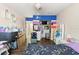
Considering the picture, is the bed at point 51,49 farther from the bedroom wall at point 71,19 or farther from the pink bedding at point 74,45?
the bedroom wall at point 71,19

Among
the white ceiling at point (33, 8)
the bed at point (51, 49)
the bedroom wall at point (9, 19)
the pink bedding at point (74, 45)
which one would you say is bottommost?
the bed at point (51, 49)

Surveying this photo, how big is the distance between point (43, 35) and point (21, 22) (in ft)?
1.35

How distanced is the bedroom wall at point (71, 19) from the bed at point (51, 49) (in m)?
0.19

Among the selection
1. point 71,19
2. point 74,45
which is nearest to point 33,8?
point 71,19

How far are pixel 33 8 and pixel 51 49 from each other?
0.70m

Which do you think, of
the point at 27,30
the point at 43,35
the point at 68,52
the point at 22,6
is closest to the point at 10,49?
the point at 27,30

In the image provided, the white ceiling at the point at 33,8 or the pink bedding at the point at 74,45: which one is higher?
the white ceiling at the point at 33,8

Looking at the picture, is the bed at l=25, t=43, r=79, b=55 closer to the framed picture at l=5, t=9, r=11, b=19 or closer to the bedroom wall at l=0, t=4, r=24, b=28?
the bedroom wall at l=0, t=4, r=24, b=28

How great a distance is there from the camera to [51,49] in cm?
162

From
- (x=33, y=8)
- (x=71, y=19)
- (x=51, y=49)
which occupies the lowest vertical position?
(x=51, y=49)

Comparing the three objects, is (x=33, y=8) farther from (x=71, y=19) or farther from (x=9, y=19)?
(x=71, y=19)

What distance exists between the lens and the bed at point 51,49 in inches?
60.4

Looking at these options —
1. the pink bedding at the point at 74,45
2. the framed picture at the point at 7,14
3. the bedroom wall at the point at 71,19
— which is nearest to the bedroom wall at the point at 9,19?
the framed picture at the point at 7,14
